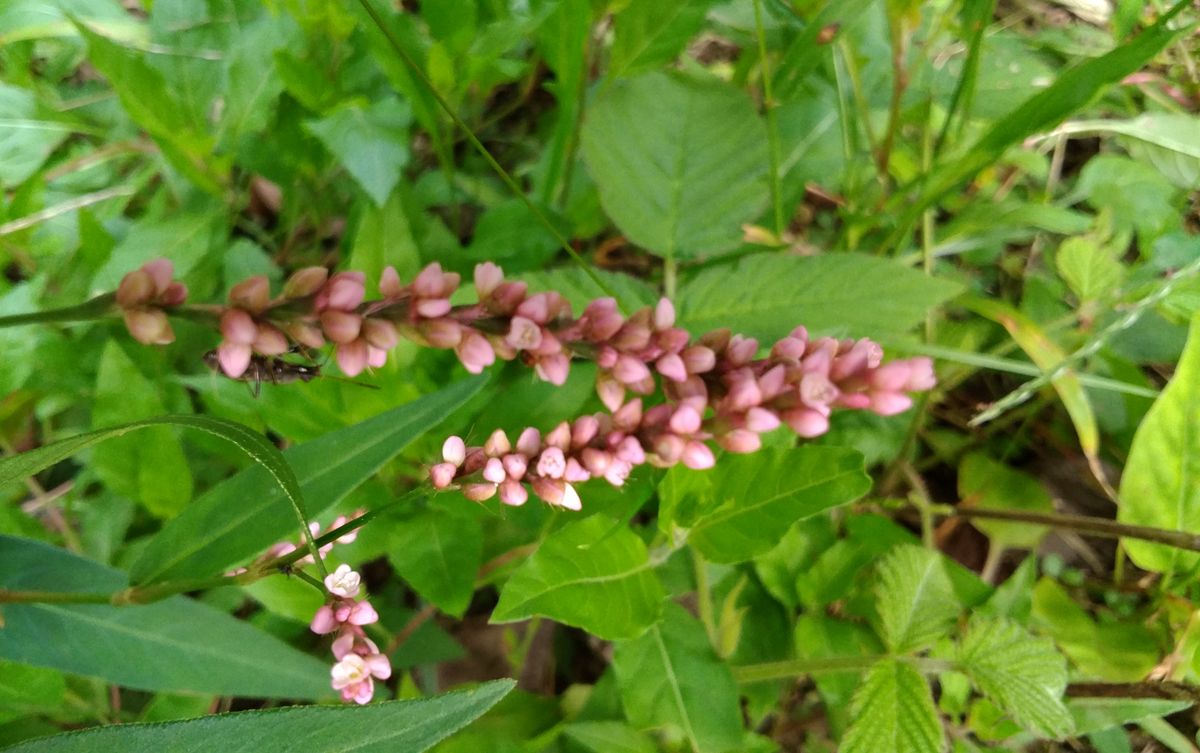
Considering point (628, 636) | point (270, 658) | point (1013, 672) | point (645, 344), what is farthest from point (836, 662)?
point (270, 658)

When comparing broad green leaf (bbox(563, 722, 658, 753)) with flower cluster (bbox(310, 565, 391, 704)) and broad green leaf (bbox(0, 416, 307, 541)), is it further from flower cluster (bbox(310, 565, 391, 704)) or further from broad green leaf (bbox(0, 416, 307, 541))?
broad green leaf (bbox(0, 416, 307, 541))

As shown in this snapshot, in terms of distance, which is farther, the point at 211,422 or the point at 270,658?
the point at 270,658

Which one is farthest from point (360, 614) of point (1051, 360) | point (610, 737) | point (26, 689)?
point (1051, 360)

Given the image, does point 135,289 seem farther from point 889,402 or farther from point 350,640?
point 889,402

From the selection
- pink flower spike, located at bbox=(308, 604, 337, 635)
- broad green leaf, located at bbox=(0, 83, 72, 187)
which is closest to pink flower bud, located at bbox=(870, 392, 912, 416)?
pink flower spike, located at bbox=(308, 604, 337, 635)

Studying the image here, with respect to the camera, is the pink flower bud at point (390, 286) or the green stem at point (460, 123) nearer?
the pink flower bud at point (390, 286)

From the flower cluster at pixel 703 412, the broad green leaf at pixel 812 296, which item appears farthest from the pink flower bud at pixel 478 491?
the broad green leaf at pixel 812 296

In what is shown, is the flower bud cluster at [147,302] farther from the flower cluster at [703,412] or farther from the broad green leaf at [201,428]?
the flower cluster at [703,412]

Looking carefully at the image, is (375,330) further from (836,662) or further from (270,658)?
(836,662)
